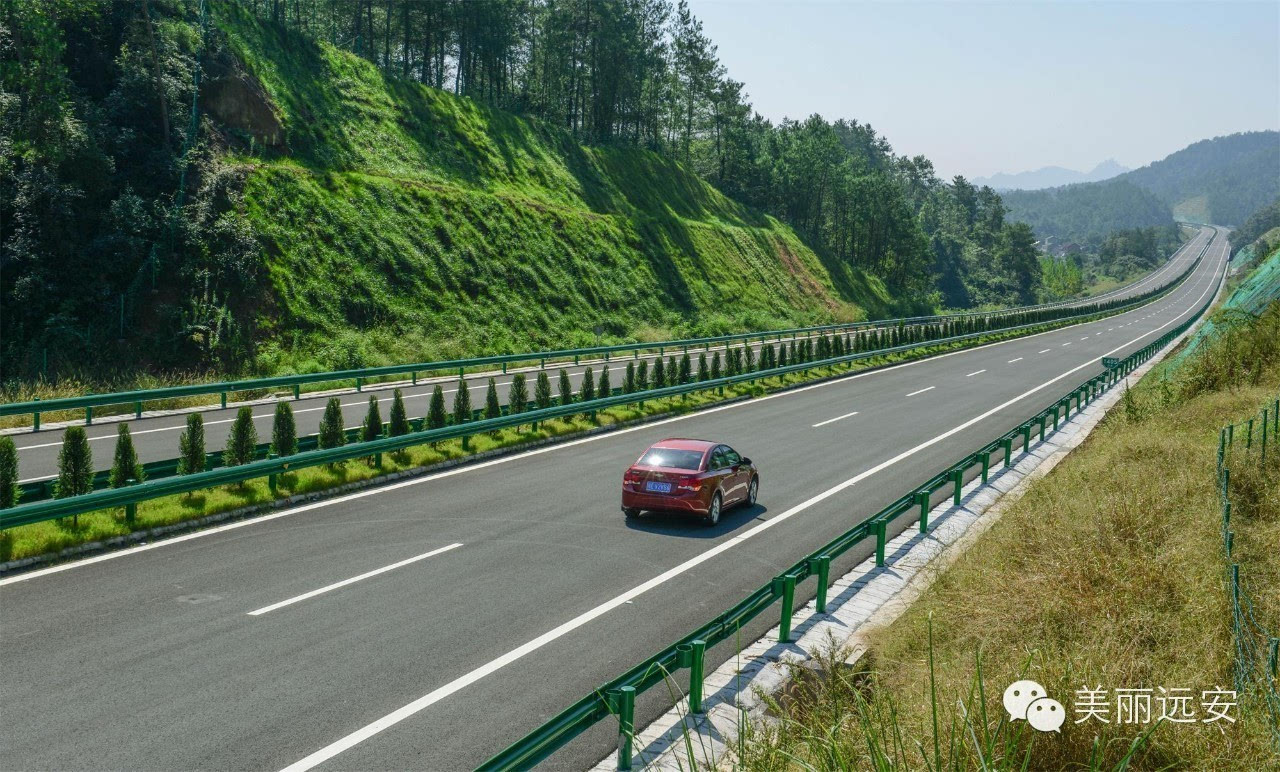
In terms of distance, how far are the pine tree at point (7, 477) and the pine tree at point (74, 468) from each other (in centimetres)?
80

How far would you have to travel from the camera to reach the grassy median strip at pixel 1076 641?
6055 mm

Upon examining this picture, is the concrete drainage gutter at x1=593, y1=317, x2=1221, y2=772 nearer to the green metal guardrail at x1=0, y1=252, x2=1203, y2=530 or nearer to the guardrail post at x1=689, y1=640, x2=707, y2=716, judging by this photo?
the guardrail post at x1=689, y1=640, x2=707, y2=716

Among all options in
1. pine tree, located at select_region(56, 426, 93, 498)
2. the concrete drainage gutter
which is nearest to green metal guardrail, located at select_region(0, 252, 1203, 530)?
pine tree, located at select_region(56, 426, 93, 498)

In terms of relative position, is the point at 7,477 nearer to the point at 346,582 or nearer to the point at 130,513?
the point at 130,513

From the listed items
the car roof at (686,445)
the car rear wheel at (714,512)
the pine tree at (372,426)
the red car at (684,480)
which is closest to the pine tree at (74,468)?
the pine tree at (372,426)

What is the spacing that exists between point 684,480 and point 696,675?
6.88 m

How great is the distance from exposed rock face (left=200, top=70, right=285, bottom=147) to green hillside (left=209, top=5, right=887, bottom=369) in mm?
119

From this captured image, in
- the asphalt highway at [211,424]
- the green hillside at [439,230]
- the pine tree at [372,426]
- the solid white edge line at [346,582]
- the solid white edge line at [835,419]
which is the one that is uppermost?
the green hillside at [439,230]

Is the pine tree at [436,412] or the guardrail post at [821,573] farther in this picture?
the pine tree at [436,412]

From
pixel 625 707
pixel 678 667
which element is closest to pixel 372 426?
pixel 678 667

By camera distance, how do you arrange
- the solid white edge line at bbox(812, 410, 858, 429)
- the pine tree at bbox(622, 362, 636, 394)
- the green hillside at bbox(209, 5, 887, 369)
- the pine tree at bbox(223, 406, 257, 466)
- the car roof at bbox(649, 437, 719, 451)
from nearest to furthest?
the car roof at bbox(649, 437, 719, 451) < the pine tree at bbox(223, 406, 257, 466) < the solid white edge line at bbox(812, 410, 858, 429) < the pine tree at bbox(622, 362, 636, 394) < the green hillside at bbox(209, 5, 887, 369)

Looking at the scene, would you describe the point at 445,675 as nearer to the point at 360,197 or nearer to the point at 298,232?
the point at 298,232

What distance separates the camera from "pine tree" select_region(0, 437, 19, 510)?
41.8ft

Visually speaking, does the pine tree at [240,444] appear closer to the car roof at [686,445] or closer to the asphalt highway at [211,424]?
the asphalt highway at [211,424]
